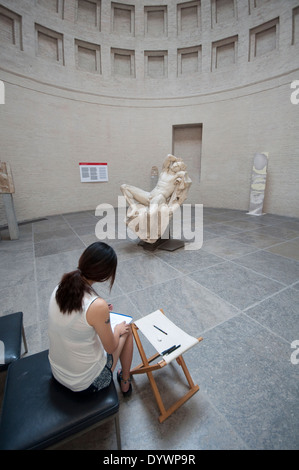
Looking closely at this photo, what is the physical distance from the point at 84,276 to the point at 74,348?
356 mm

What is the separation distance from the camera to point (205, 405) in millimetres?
1444

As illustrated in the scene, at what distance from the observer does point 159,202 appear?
4.46 m

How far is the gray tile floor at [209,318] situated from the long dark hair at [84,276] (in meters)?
0.88

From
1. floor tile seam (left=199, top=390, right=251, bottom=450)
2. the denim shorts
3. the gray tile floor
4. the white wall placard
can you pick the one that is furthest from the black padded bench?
the white wall placard

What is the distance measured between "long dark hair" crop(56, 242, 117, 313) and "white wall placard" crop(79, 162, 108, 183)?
7.70 m

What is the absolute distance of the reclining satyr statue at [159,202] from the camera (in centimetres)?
412

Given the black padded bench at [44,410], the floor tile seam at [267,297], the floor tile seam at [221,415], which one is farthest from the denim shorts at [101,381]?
the floor tile seam at [267,297]

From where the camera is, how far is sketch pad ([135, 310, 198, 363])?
1.33 metres

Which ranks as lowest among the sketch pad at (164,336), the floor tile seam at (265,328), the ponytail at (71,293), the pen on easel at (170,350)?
the floor tile seam at (265,328)

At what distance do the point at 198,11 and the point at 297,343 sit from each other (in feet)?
36.0

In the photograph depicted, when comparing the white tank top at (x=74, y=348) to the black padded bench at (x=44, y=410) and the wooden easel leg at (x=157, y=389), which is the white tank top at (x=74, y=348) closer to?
the black padded bench at (x=44, y=410)

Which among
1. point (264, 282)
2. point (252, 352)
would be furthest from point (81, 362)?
point (264, 282)

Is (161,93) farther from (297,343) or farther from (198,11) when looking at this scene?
(297,343)

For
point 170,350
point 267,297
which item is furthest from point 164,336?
point 267,297
